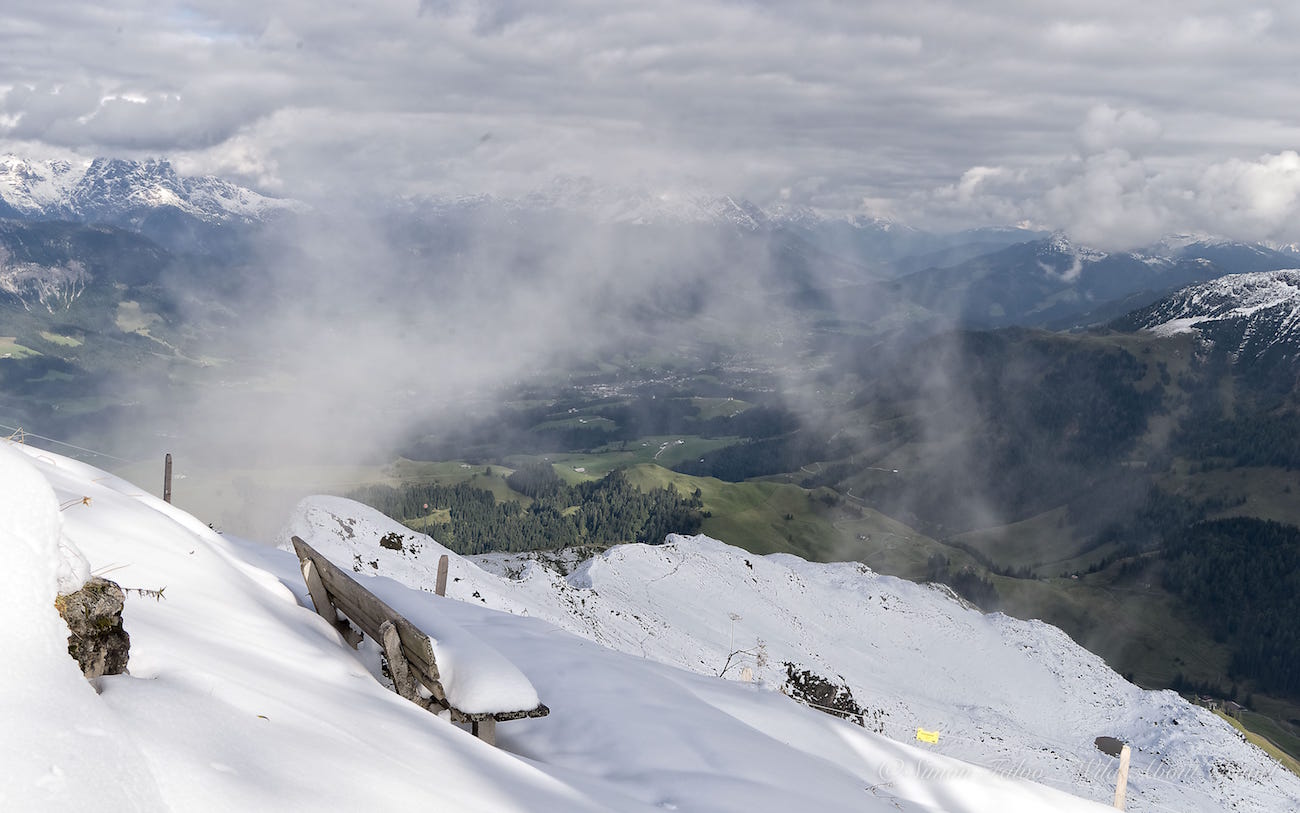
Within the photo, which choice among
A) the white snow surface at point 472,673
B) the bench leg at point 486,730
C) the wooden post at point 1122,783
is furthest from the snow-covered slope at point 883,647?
the bench leg at point 486,730

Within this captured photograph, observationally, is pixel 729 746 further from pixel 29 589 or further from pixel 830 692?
pixel 830 692

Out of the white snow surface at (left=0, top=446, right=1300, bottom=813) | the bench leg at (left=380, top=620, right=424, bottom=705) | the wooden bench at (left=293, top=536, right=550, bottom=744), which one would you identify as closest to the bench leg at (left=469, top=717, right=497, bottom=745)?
the wooden bench at (left=293, top=536, right=550, bottom=744)

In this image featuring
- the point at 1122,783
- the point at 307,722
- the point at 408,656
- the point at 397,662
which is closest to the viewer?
the point at 307,722

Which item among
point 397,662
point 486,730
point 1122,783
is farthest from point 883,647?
point 397,662

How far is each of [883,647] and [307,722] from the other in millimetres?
71326

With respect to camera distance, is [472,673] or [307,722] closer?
[307,722]

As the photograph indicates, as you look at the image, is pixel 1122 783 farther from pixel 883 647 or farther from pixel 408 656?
pixel 883 647

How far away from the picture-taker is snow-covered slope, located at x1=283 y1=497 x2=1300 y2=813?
4216 cm

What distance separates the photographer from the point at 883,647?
71375 mm

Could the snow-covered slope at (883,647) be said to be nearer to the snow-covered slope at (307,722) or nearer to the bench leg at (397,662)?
the snow-covered slope at (307,722)

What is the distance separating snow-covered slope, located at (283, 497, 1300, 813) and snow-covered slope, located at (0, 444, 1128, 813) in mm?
24151

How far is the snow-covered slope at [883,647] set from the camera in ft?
138

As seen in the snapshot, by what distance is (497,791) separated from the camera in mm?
6773

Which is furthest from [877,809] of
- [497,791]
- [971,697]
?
[971,697]
